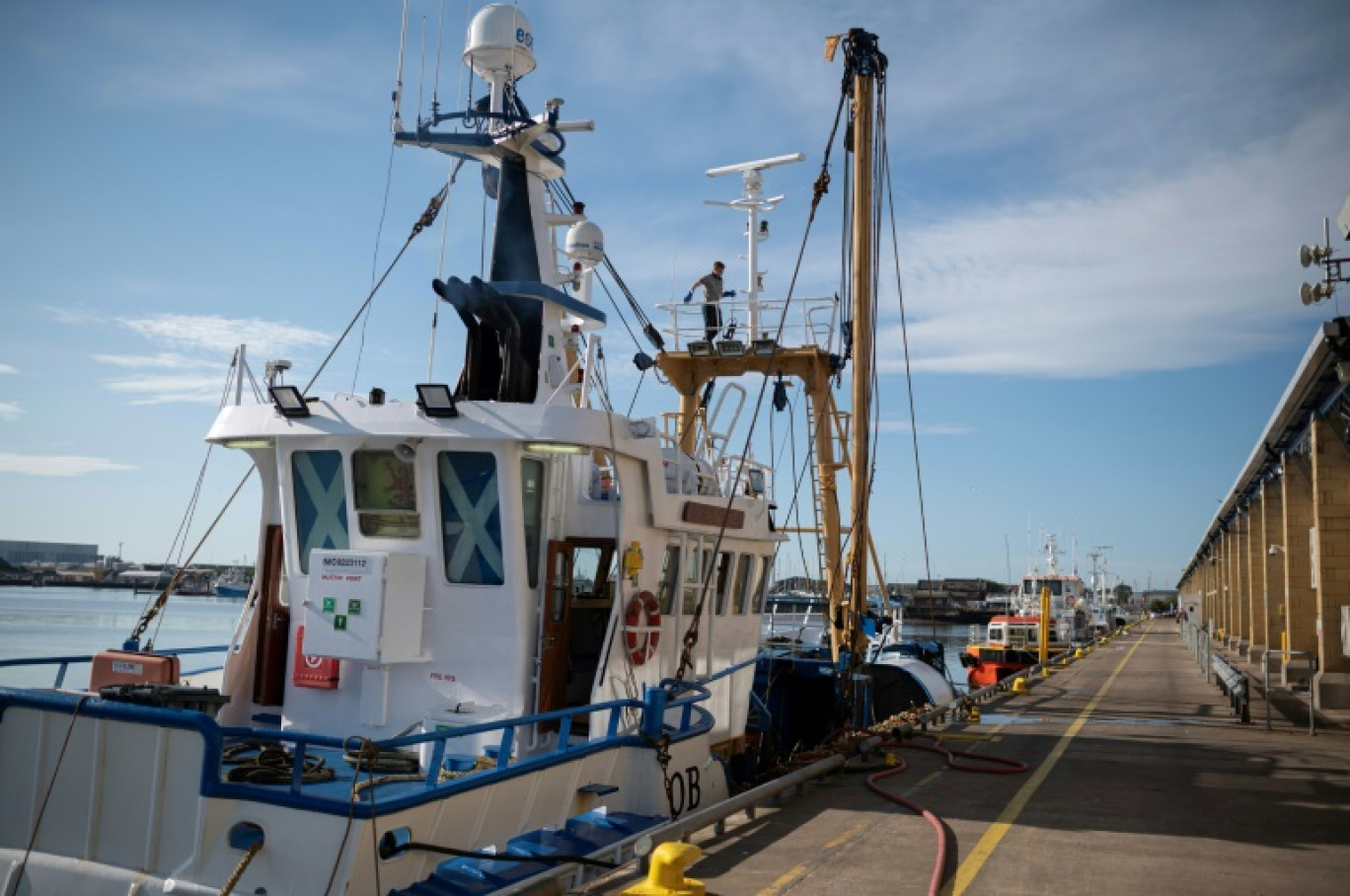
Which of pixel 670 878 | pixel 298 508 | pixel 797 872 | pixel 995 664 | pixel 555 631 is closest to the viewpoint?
pixel 670 878

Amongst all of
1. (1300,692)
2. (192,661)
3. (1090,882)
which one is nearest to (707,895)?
(1090,882)

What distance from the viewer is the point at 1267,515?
1253 inches

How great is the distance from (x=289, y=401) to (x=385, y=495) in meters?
1.21

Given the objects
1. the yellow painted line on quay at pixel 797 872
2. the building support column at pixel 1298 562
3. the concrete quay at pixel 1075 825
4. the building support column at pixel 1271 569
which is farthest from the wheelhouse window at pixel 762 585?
the building support column at pixel 1271 569

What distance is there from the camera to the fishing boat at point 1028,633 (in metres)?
40.5

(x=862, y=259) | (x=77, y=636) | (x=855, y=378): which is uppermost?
(x=862, y=259)

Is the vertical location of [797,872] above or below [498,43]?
below

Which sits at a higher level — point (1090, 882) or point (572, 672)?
point (572, 672)

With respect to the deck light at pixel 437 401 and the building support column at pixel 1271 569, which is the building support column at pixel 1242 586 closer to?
the building support column at pixel 1271 569

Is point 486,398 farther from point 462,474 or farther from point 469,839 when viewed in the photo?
point 469,839

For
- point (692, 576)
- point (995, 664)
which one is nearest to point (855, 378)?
point (692, 576)

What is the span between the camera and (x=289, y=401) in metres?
9.30

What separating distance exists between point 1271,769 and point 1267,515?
72.7 feet

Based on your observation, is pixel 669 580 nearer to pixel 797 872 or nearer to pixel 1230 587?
pixel 797 872
